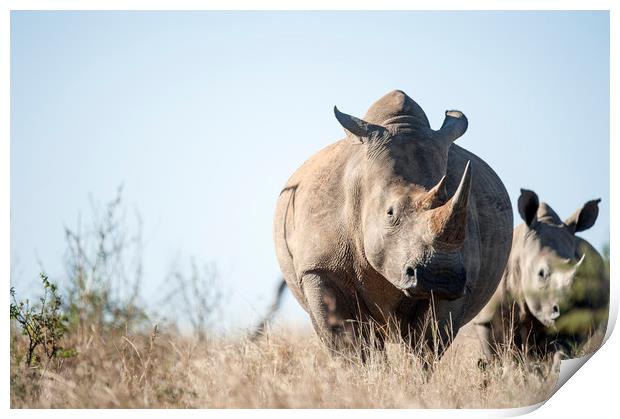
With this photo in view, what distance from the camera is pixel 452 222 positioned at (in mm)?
8617

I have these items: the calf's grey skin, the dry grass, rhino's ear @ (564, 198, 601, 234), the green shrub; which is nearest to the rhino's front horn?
the calf's grey skin

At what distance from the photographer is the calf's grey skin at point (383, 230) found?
8.95 m

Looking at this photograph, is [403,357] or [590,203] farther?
[590,203]

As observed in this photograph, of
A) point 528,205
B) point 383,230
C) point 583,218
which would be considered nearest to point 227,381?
point 383,230

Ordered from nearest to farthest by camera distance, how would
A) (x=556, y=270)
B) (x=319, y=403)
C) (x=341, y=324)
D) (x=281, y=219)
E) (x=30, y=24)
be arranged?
(x=319, y=403) → (x=30, y=24) → (x=341, y=324) → (x=281, y=219) → (x=556, y=270)

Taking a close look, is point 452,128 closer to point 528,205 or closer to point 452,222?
point 452,222

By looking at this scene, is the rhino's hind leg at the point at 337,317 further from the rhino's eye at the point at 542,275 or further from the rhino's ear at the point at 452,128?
the rhino's eye at the point at 542,275

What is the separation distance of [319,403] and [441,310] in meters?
1.47

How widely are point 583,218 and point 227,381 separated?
5.24 m

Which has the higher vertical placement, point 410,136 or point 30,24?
point 30,24

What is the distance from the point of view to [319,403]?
27.6ft

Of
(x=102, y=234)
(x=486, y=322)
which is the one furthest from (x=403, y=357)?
(x=486, y=322)

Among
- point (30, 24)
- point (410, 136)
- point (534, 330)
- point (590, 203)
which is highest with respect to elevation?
point (30, 24)

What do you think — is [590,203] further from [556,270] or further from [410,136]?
[410,136]
